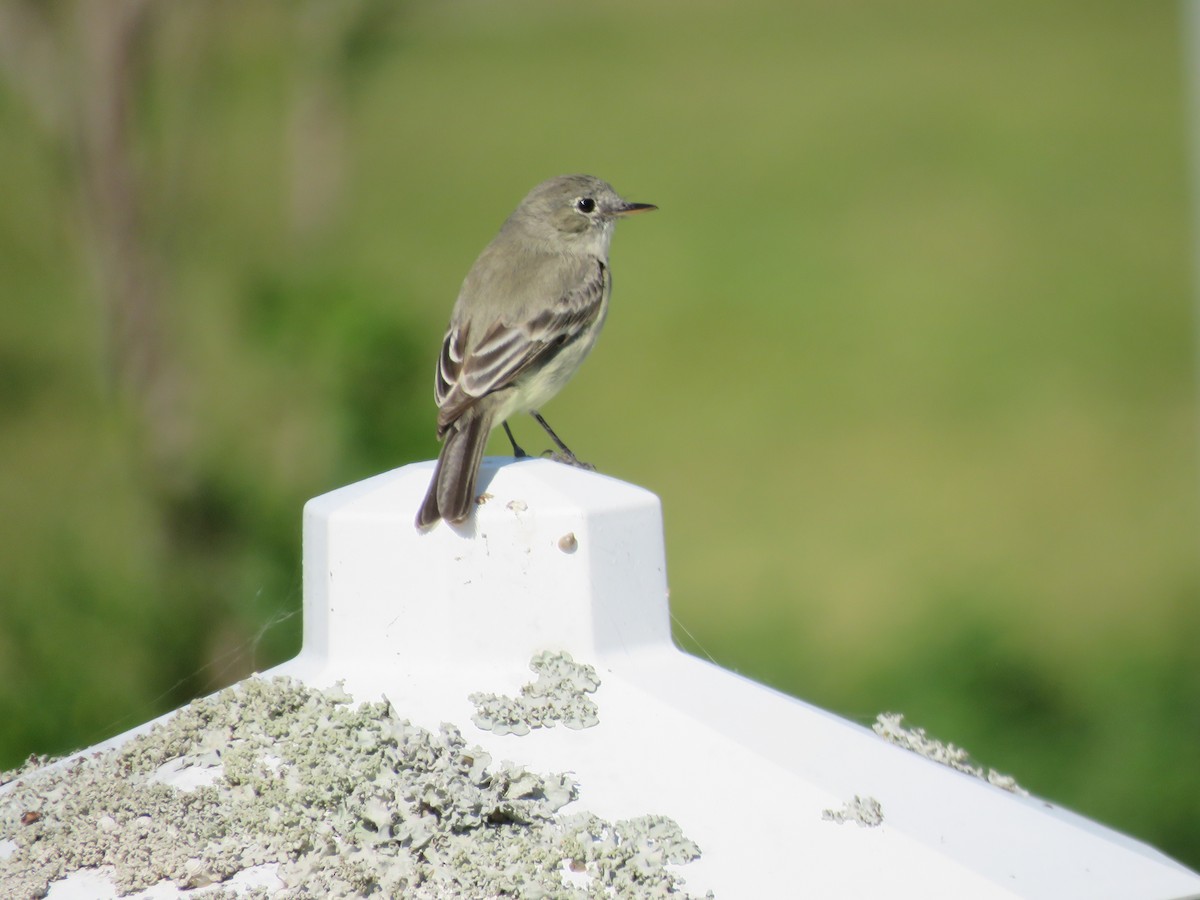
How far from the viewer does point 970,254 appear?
2012cm

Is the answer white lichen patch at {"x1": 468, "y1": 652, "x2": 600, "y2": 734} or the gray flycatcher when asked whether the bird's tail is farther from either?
the gray flycatcher

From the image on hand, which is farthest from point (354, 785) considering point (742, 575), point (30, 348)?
point (742, 575)

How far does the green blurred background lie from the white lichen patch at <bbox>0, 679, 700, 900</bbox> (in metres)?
1.48

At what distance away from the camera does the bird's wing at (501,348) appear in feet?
13.2

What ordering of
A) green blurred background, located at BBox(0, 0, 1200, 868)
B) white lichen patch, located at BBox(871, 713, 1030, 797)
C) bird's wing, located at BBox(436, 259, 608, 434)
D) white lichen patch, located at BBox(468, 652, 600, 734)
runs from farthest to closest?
green blurred background, located at BBox(0, 0, 1200, 868)
bird's wing, located at BBox(436, 259, 608, 434)
white lichen patch, located at BBox(871, 713, 1030, 797)
white lichen patch, located at BBox(468, 652, 600, 734)

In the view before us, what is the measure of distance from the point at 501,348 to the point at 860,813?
2620 mm

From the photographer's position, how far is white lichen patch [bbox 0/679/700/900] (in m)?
1.65

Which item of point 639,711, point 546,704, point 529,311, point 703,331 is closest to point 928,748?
point 639,711

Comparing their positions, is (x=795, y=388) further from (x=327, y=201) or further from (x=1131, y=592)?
(x=327, y=201)

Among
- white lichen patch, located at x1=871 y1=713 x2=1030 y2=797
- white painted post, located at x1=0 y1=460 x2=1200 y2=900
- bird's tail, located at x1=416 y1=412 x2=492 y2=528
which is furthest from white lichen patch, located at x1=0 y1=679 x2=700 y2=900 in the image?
white lichen patch, located at x1=871 y1=713 x2=1030 y2=797

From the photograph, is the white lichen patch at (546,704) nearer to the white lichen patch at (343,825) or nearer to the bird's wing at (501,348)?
the white lichen patch at (343,825)

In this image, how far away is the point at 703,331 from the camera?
59.0 feet

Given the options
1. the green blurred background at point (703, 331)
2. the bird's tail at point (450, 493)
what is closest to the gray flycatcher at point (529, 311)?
the green blurred background at point (703, 331)

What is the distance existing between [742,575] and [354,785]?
970 centimetres
